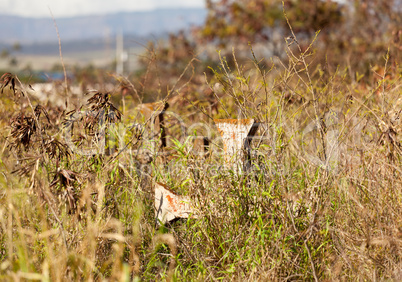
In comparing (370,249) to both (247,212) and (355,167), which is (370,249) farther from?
(247,212)

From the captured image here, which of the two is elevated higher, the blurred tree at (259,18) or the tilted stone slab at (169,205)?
the blurred tree at (259,18)

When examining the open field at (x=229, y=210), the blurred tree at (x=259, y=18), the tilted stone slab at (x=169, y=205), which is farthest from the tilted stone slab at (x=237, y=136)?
the blurred tree at (x=259, y=18)

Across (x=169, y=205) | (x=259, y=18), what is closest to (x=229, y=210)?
(x=169, y=205)

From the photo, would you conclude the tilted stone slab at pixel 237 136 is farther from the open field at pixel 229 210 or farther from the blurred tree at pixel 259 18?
the blurred tree at pixel 259 18

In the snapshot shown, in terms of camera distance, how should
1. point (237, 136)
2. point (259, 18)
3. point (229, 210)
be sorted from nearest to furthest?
point (229, 210) → point (237, 136) → point (259, 18)

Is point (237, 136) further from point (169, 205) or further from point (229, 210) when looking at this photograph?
point (169, 205)

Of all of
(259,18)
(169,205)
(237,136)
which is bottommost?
(169,205)

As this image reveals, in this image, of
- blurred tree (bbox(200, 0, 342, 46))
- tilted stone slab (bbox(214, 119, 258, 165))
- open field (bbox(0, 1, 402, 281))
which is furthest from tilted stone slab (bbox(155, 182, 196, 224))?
blurred tree (bbox(200, 0, 342, 46))

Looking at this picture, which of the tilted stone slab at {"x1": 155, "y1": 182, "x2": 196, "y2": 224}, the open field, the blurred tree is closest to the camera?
the open field

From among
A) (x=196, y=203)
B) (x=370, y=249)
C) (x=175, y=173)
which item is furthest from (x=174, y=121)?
(x=370, y=249)

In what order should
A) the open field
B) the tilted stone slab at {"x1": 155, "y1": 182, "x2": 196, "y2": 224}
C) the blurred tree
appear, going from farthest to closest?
the blurred tree < the tilted stone slab at {"x1": 155, "y1": 182, "x2": 196, "y2": 224} < the open field

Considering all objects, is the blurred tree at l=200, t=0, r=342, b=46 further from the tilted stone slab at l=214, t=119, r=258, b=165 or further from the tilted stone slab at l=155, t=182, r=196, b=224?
the tilted stone slab at l=155, t=182, r=196, b=224

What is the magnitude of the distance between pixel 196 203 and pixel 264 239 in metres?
0.48

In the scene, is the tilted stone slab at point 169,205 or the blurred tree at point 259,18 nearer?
the tilted stone slab at point 169,205
